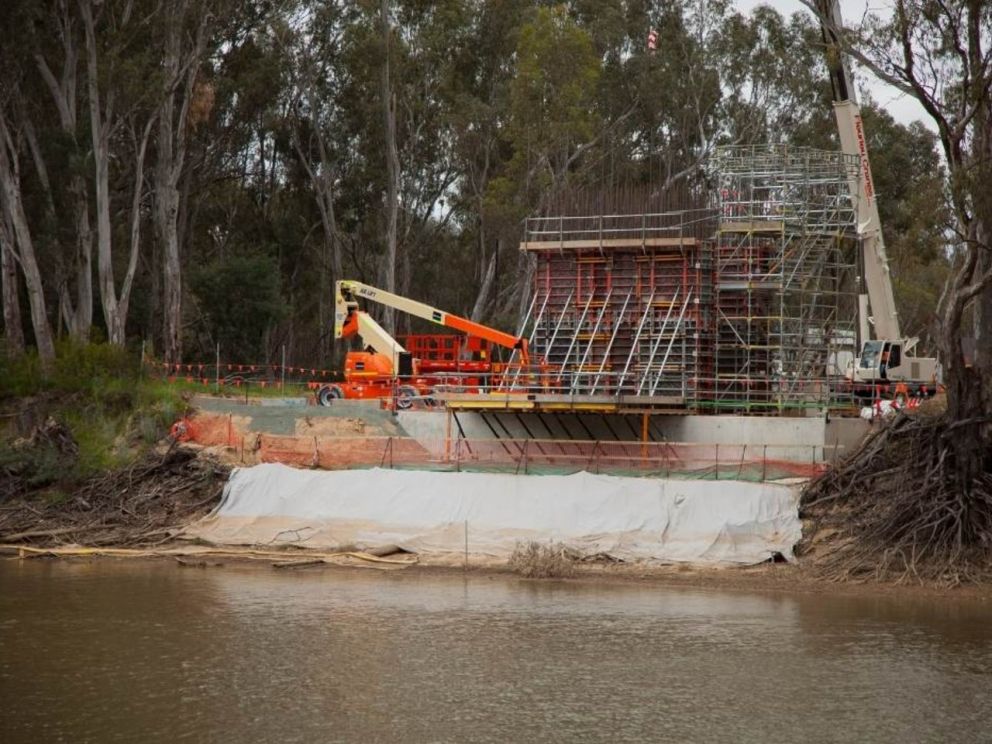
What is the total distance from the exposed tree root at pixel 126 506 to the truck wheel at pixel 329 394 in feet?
24.2

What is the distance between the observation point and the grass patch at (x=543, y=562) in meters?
24.9

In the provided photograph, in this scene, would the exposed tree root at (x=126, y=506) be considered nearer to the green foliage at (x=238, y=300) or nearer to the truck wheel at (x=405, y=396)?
the truck wheel at (x=405, y=396)

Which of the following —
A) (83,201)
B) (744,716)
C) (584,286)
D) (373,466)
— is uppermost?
(83,201)

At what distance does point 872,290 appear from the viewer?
125 ft

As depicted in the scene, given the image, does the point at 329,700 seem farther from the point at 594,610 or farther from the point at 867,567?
the point at 867,567

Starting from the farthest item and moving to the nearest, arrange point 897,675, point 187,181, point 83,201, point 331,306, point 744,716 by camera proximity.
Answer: point 331,306 < point 187,181 < point 83,201 < point 897,675 < point 744,716

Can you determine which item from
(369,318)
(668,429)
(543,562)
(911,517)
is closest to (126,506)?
(543,562)

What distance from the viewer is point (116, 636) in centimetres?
1944

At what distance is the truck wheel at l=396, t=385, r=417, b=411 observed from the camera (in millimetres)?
34375

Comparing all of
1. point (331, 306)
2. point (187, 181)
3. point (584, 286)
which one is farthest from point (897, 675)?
point (331, 306)

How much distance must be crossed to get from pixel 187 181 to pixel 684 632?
141 ft

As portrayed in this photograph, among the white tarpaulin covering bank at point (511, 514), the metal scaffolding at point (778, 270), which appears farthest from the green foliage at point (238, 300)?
the white tarpaulin covering bank at point (511, 514)

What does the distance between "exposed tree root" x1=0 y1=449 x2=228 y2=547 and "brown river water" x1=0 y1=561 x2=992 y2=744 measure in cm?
333

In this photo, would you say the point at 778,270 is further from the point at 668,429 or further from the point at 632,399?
the point at 632,399
